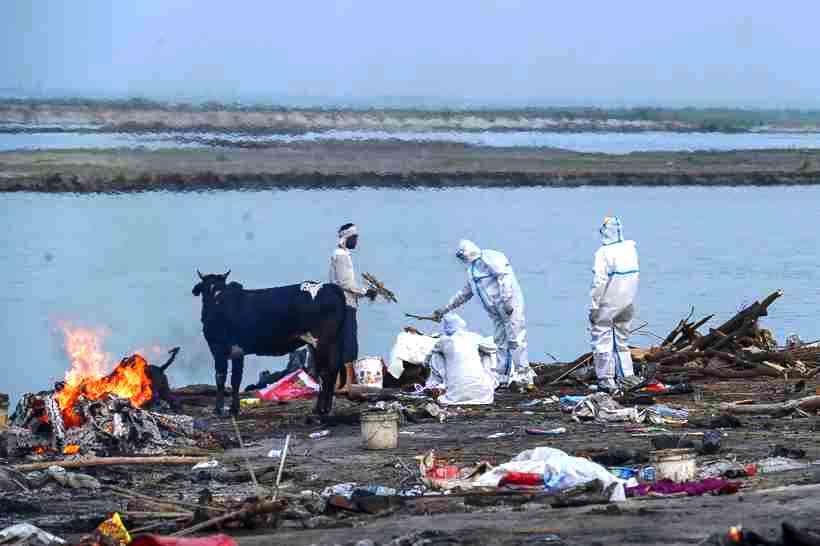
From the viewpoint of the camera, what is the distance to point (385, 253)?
44.2 meters

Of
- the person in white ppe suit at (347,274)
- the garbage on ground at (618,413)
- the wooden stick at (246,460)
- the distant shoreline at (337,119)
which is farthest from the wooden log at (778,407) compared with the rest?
the distant shoreline at (337,119)

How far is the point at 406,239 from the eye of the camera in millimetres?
47844

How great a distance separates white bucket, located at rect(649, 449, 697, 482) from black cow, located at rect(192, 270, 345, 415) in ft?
18.9

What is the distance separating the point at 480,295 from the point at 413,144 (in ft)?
172

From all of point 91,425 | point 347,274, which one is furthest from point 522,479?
point 347,274

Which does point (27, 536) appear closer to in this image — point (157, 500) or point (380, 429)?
point (157, 500)

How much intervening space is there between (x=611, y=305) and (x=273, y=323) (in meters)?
3.93

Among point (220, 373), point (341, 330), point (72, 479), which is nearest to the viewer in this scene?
point (72, 479)

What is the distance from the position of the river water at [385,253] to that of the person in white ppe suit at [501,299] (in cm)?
529

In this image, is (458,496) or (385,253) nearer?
(458,496)

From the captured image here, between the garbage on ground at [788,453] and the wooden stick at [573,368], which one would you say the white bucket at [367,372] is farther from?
the garbage on ground at [788,453]

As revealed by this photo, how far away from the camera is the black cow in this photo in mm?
20094

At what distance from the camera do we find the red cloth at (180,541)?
11.5m

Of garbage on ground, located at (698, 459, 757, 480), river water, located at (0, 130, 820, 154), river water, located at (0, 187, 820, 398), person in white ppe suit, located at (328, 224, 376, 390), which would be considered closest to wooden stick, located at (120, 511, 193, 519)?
garbage on ground, located at (698, 459, 757, 480)
